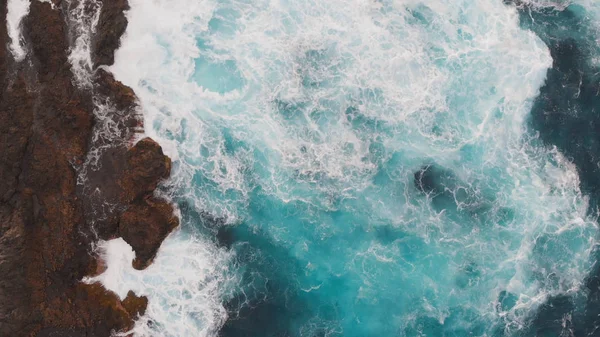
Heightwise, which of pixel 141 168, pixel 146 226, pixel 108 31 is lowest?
pixel 146 226

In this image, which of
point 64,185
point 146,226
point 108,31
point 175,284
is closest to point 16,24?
point 108,31

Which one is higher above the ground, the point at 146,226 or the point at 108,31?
the point at 108,31

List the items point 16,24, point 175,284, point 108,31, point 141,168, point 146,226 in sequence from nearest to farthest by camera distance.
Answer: point 141,168 < point 146,226 < point 16,24 < point 108,31 < point 175,284

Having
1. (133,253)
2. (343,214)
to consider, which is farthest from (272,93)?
(133,253)

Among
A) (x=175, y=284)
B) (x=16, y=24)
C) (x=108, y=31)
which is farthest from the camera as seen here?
(x=175, y=284)

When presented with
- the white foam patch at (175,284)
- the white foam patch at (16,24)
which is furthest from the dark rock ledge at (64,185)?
the white foam patch at (175,284)

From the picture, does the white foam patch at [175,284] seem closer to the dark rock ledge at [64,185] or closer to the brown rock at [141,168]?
the dark rock ledge at [64,185]

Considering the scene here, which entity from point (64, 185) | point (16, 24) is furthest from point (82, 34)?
point (64, 185)

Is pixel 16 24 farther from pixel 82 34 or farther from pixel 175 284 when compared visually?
pixel 175 284

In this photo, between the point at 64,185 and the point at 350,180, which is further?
the point at 350,180
